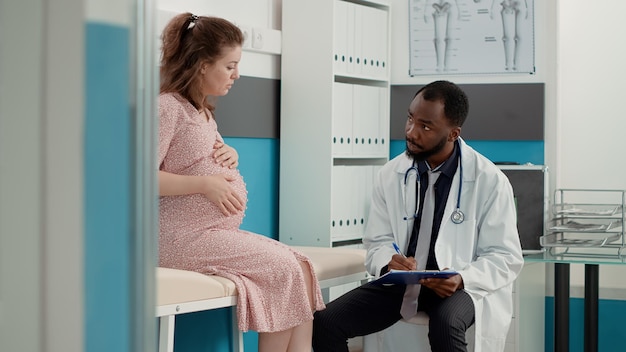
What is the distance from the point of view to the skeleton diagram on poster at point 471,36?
427 cm

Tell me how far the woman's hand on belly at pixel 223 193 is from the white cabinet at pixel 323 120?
1.12 m

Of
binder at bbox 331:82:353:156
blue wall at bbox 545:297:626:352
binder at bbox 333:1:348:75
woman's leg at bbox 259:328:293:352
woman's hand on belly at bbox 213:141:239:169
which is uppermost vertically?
binder at bbox 333:1:348:75

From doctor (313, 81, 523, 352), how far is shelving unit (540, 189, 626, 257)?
768 millimetres

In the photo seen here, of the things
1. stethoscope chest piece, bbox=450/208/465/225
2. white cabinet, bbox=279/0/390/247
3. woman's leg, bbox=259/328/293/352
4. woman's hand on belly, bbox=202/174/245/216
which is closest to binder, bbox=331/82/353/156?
white cabinet, bbox=279/0/390/247

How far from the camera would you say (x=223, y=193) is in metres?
2.86

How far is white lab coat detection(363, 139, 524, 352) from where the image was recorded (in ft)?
9.76

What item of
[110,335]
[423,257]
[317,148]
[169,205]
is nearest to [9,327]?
[110,335]

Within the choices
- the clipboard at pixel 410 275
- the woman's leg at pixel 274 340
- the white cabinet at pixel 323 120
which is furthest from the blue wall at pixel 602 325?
the woman's leg at pixel 274 340

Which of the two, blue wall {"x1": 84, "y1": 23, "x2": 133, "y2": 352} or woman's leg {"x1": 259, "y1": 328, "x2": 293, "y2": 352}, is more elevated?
blue wall {"x1": 84, "y1": 23, "x2": 133, "y2": 352}

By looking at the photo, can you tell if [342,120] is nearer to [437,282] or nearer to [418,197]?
[418,197]

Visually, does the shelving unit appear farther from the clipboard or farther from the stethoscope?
the clipboard

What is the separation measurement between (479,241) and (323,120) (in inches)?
44.8

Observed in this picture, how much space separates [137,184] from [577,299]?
3.71 m

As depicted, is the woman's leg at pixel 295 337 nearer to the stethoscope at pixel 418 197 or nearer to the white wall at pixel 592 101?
the stethoscope at pixel 418 197
